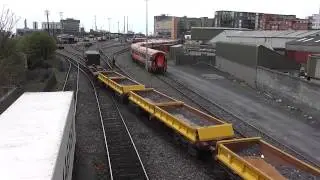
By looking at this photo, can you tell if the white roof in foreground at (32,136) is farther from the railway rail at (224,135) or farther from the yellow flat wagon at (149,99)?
the yellow flat wagon at (149,99)

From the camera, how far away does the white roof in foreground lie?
7.05m

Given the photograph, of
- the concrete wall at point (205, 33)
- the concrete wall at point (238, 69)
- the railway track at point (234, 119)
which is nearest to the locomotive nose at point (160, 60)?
the concrete wall at point (238, 69)

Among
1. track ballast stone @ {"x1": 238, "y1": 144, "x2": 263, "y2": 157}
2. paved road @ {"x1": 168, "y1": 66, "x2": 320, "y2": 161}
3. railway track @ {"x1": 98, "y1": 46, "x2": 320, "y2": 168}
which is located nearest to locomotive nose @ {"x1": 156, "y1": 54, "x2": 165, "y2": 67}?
paved road @ {"x1": 168, "y1": 66, "x2": 320, "y2": 161}

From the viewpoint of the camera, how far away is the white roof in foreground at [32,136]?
7055 mm

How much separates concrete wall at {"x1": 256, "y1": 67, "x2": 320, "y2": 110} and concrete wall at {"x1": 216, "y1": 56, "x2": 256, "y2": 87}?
1.37 m

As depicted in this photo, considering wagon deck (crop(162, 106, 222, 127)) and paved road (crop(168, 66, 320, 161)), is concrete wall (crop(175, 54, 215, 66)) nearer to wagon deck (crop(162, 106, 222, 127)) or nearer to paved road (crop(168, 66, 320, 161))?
paved road (crop(168, 66, 320, 161))

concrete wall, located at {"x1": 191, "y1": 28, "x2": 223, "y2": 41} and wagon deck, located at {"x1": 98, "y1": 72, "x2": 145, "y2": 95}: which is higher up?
concrete wall, located at {"x1": 191, "y1": 28, "x2": 223, "y2": 41}

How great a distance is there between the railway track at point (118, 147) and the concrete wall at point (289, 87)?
12.2 m

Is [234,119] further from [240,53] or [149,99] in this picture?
[240,53]

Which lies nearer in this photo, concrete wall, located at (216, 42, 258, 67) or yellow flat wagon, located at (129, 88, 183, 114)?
yellow flat wagon, located at (129, 88, 183, 114)

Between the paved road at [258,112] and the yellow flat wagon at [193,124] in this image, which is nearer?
the yellow flat wagon at [193,124]

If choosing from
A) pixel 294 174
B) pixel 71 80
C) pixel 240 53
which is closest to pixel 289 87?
pixel 240 53

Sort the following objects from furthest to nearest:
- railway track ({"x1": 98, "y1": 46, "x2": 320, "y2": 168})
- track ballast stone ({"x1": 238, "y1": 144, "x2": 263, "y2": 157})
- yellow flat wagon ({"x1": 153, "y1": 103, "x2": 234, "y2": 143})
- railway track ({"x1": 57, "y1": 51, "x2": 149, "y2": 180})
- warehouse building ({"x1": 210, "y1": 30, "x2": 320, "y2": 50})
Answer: warehouse building ({"x1": 210, "y1": 30, "x2": 320, "y2": 50})
railway track ({"x1": 98, "y1": 46, "x2": 320, "y2": 168})
yellow flat wagon ({"x1": 153, "y1": 103, "x2": 234, "y2": 143})
railway track ({"x1": 57, "y1": 51, "x2": 149, "y2": 180})
track ballast stone ({"x1": 238, "y1": 144, "x2": 263, "y2": 157})

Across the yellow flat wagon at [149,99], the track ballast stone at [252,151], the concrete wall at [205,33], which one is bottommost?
the track ballast stone at [252,151]
